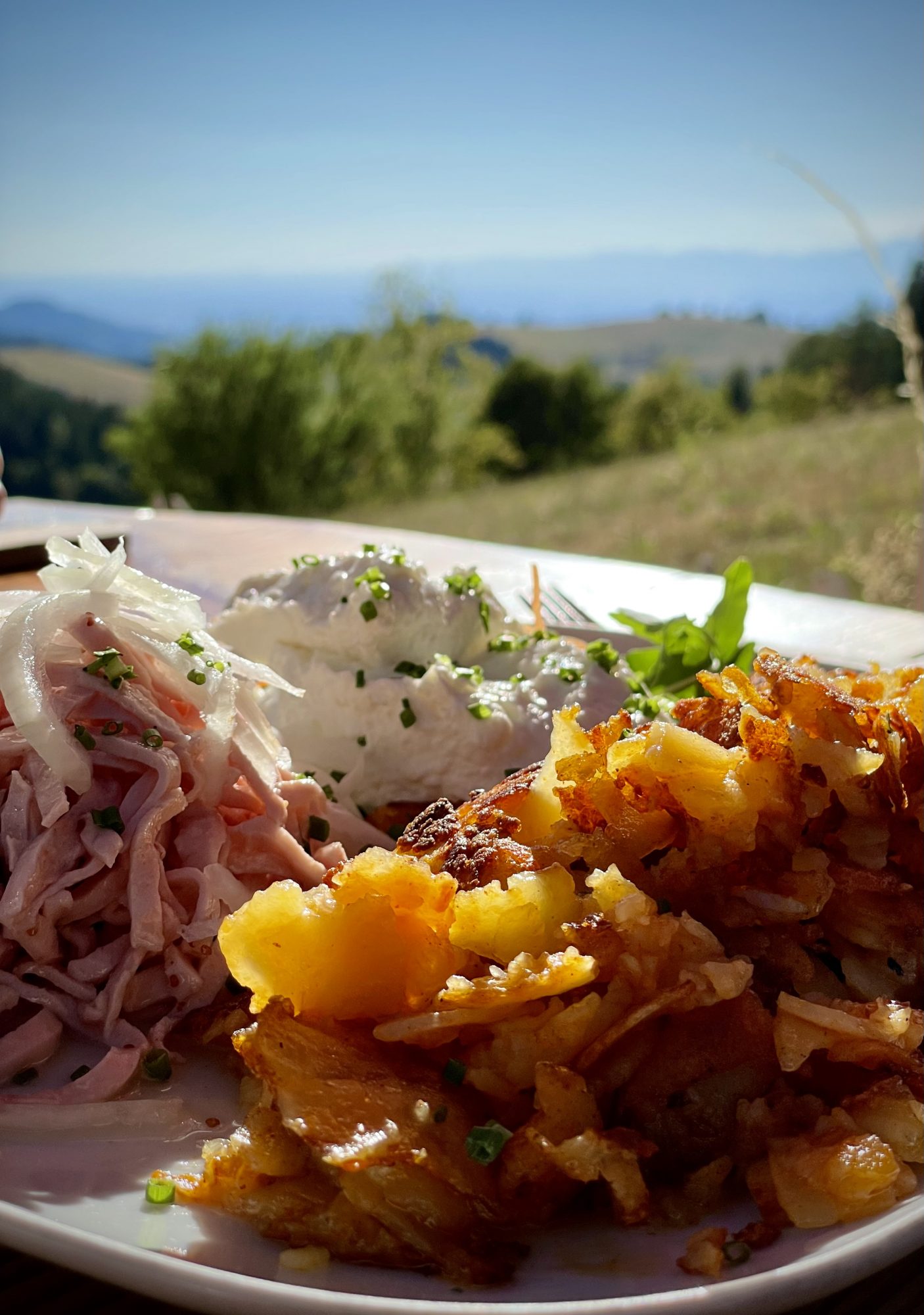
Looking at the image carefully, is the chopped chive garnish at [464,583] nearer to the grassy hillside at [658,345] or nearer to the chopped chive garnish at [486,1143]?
the chopped chive garnish at [486,1143]

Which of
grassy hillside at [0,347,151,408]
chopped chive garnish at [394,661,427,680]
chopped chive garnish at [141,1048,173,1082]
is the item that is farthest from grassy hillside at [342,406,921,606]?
chopped chive garnish at [141,1048,173,1082]

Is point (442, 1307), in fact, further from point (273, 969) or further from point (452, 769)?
point (452, 769)

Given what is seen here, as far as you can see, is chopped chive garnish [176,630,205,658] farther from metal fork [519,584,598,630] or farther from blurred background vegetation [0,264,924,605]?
blurred background vegetation [0,264,924,605]

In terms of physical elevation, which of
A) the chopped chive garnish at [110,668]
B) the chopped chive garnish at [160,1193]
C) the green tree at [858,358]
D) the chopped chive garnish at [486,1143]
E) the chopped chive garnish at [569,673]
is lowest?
the chopped chive garnish at [160,1193]

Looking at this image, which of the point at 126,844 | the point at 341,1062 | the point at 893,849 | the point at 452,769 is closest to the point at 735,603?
the point at 452,769

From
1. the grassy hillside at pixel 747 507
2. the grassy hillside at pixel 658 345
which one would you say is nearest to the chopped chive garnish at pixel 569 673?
the grassy hillside at pixel 747 507

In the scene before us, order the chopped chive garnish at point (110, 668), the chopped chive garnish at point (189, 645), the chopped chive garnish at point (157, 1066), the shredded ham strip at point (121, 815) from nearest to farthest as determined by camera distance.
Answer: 1. the chopped chive garnish at point (157, 1066)
2. the shredded ham strip at point (121, 815)
3. the chopped chive garnish at point (110, 668)
4. the chopped chive garnish at point (189, 645)
